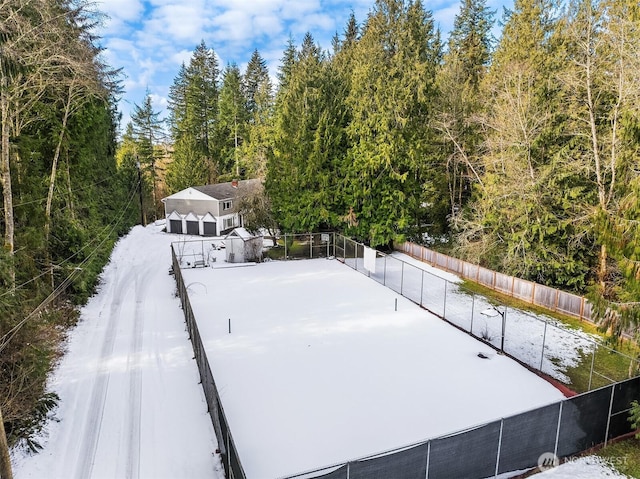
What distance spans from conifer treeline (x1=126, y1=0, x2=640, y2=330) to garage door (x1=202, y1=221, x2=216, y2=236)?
6597 mm

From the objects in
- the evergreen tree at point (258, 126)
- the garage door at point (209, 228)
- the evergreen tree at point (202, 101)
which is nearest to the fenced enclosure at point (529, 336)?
the evergreen tree at point (258, 126)

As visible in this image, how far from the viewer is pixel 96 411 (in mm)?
10477

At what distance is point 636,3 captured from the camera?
14.9m

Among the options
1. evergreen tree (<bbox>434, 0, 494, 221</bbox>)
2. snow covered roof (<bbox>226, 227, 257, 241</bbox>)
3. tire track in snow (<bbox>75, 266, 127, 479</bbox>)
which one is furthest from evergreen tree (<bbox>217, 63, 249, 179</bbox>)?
tire track in snow (<bbox>75, 266, 127, 479</bbox>)

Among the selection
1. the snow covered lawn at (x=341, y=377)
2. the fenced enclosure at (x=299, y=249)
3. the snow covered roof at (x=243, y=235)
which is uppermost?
the snow covered roof at (x=243, y=235)

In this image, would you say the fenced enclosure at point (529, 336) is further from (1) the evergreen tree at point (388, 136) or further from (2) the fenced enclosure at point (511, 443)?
(1) the evergreen tree at point (388, 136)

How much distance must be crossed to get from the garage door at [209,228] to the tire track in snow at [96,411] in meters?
20.1

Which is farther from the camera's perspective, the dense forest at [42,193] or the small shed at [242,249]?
the small shed at [242,249]

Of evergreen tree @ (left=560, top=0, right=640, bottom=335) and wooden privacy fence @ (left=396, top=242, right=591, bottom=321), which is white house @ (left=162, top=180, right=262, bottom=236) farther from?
evergreen tree @ (left=560, top=0, right=640, bottom=335)

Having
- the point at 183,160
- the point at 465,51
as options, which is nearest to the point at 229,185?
the point at 183,160

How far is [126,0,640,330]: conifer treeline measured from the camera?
53.7 ft

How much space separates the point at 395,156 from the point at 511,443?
63.2 ft

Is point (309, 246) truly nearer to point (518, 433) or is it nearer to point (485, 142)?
point (485, 142)

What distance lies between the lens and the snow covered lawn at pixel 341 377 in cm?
906
